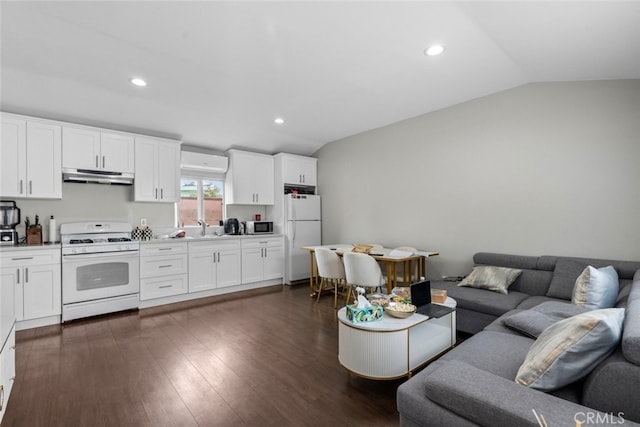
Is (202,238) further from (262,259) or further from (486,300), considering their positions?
(486,300)

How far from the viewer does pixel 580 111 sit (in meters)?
3.12

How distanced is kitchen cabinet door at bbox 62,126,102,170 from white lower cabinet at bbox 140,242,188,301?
1.29m

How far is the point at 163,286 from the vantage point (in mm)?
4289

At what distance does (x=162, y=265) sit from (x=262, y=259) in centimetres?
161

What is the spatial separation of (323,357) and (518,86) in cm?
367

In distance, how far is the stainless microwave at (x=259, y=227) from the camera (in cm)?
546

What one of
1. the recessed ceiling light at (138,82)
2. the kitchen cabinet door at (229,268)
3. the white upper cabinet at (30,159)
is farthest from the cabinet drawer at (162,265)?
the recessed ceiling light at (138,82)

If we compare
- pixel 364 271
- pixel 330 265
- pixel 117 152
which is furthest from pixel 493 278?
pixel 117 152

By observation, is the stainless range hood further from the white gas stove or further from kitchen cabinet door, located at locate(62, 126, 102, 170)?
the white gas stove

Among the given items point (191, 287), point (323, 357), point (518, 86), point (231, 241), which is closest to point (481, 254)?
point (518, 86)

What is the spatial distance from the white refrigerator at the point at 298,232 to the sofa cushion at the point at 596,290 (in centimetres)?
388

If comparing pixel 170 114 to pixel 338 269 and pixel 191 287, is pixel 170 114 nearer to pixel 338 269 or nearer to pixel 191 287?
pixel 191 287

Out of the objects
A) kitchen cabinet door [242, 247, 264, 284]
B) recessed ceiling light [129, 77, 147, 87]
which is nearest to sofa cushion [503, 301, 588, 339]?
kitchen cabinet door [242, 247, 264, 284]

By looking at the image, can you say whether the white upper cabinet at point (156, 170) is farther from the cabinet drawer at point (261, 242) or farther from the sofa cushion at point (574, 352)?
the sofa cushion at point (574, 352)
